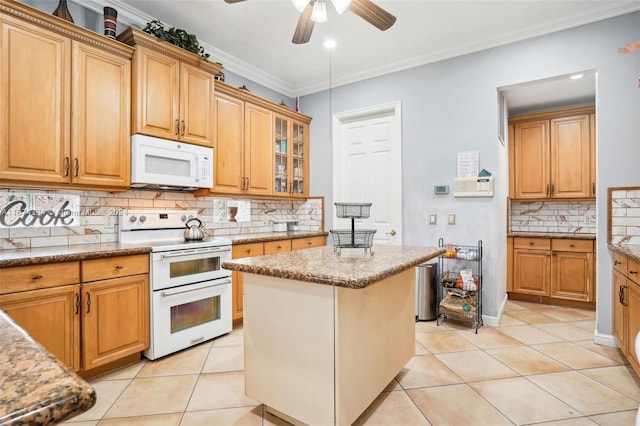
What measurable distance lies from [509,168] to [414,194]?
1.83 meters

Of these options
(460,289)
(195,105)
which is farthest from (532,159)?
(195,105)

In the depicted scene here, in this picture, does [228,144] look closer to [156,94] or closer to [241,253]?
[156,94]

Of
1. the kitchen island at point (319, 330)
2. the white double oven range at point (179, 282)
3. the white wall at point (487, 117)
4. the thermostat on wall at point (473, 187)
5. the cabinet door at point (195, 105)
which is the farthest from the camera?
the thermostat on wall at point (473, 187)

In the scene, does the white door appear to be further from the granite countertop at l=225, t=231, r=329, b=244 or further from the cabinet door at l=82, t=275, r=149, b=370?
the cabinet door at l=82, t=275, r=149, b=370

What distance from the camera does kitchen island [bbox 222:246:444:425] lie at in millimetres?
1601

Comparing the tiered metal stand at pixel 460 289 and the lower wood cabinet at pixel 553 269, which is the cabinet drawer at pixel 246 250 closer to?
the tiered metal stand at pixel 460 289

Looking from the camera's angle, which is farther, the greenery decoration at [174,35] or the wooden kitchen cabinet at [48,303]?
the greenery decoration at [174,35]

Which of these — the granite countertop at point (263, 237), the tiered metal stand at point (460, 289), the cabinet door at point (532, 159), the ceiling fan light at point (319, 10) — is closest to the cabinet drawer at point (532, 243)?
the cabinet door at point (532, 159)

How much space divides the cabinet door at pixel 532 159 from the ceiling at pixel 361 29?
68cm

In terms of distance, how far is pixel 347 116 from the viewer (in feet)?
14.3

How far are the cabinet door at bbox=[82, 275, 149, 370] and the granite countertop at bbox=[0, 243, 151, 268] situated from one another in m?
0.19

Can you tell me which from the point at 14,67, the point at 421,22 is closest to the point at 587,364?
the point at 421,22

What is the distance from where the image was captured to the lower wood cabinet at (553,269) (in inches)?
157

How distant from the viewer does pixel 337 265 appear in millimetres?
1678
